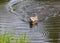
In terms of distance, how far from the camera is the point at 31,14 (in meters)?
4.50

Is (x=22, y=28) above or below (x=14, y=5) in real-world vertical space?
below

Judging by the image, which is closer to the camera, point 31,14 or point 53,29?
point 53,29

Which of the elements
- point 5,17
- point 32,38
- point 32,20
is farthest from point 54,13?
point 32,38

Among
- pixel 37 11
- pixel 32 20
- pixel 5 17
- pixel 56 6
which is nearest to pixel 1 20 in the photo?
pixel 5 17

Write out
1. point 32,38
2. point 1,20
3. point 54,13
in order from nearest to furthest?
point 32,38 < point 1,20 < point 54,13

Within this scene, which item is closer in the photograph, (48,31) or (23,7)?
(48,31)

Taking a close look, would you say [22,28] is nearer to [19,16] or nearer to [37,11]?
[19,16]

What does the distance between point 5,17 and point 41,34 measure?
108 cm

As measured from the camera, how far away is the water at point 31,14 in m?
3.42

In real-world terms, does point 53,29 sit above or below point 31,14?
below

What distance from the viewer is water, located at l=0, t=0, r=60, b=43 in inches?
135

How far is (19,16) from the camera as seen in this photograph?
4.36m

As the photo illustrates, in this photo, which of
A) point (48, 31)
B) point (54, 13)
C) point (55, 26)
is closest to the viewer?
point (48, 31)

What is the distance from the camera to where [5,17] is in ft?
14.1
